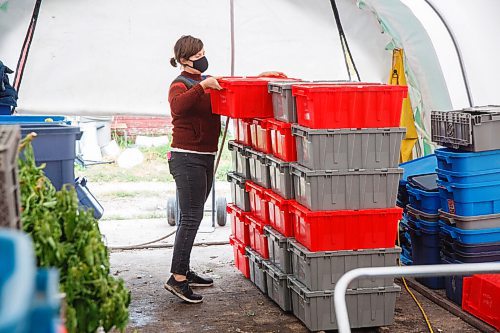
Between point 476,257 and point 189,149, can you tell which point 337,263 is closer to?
point 476,257

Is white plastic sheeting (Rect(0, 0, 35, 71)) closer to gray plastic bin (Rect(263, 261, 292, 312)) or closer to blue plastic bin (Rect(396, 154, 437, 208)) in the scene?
gray plastic bin (Rect(263, 261, 292, 312))

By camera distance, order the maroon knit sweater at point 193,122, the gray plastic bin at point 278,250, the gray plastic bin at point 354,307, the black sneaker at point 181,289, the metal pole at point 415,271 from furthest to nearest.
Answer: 1. the black sneaker at point 181,289
2. the maroon knit sweater at point 193,122
3. the gray plastic bin at point 278,250
4. the gray plastic bin at point 354,307
5. the metal pole at point 415,271

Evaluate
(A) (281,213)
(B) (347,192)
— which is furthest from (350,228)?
(A) (281,213)

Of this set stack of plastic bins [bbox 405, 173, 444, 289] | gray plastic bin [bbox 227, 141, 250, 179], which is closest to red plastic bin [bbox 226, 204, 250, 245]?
gray plastic bin [bbox 227, 141, 250, 179]

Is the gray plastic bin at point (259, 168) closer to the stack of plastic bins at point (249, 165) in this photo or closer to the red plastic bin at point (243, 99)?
the stack of plastic bins at point (249, 165)

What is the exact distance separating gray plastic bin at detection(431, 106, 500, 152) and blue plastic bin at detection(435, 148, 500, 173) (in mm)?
49

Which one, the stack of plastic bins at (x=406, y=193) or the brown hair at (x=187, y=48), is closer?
the brown hair at (x=187, y=48)

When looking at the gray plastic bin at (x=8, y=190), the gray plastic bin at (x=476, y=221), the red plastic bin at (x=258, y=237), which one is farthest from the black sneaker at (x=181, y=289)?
the gray plastic bin at (x=8, y=190)

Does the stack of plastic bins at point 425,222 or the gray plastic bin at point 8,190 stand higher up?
the gray plastic bin at point 8,190

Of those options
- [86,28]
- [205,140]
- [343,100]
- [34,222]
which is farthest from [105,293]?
[86,28]

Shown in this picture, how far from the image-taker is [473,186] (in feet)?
18.9

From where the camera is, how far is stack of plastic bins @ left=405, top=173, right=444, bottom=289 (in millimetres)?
6227

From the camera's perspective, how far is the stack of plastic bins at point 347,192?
16.6 feet

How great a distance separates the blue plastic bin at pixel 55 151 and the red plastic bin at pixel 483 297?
273 cm
